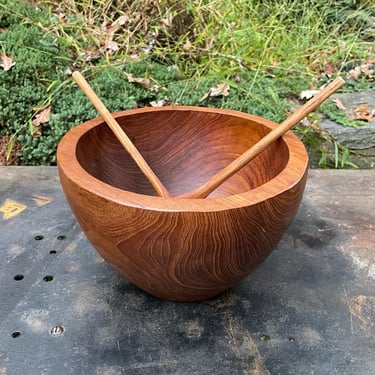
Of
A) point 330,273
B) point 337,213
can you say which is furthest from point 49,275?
point 337,213

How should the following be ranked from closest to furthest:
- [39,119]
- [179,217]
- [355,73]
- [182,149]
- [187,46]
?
[179,217], [182,149], [39,119], [187,46], [355,73]

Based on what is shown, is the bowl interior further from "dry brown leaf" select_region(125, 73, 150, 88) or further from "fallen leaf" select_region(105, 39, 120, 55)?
"fallen leaf" select_region(105, 39, 120, 55)

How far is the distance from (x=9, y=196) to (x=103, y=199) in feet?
1.95

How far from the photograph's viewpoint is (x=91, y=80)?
61.1 inches

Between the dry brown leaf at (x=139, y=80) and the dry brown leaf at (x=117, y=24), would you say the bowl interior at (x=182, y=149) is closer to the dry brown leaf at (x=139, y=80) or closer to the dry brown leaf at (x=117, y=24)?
the dry brown leaf at (x=139, y=80)

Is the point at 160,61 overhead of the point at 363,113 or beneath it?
overhead

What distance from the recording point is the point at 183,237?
0.59 meters

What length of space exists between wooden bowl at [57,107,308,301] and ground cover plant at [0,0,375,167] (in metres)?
0.67

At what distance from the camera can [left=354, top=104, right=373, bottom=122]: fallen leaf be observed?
1.59 m

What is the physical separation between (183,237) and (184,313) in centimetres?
23

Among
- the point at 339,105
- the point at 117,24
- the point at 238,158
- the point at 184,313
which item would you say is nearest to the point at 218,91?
the point at 339,105

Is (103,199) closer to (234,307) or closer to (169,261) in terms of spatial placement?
(169,261)

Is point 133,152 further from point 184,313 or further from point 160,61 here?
point 160,61

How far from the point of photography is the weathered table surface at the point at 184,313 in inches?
26.9
